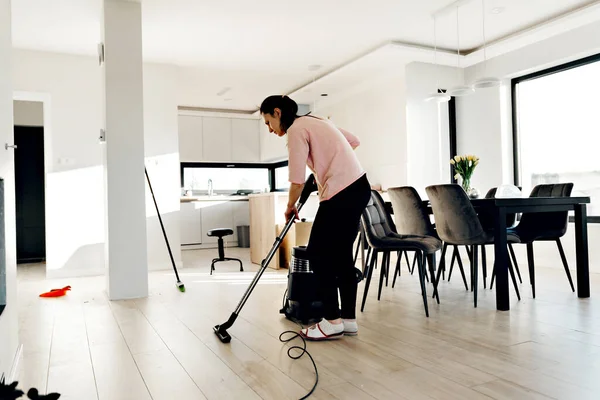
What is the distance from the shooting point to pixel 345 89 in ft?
22.2

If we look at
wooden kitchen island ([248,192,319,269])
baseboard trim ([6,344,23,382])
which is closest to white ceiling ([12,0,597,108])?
wooden kitchen island ([248,192,319,269])

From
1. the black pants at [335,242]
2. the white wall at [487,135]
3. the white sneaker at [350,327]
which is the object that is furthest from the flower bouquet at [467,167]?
the white sneaker at [350,327]

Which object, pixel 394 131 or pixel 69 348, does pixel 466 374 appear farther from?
pixel 394 131

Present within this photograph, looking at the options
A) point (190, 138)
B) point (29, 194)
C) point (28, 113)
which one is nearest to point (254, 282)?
point (29, 194)

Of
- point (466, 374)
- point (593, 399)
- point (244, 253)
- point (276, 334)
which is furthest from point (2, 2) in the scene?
point (244, 253)

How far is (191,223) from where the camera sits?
25.4 ft

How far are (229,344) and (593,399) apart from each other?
1.58 m

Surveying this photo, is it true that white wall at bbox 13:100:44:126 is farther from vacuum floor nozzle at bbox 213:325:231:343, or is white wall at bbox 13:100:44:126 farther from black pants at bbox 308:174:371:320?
black pants at bbox 308:174:371:320

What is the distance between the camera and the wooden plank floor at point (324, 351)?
5.86 feet

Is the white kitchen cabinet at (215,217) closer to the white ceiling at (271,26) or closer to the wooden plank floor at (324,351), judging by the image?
the white ceiling at (271,26)

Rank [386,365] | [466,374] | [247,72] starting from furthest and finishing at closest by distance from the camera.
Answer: [247,72] < [386,365] < [466,374]

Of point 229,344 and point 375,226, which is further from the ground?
point 375,226

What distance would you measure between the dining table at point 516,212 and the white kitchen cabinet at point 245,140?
5961mm

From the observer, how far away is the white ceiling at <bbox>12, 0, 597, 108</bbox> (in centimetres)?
411
